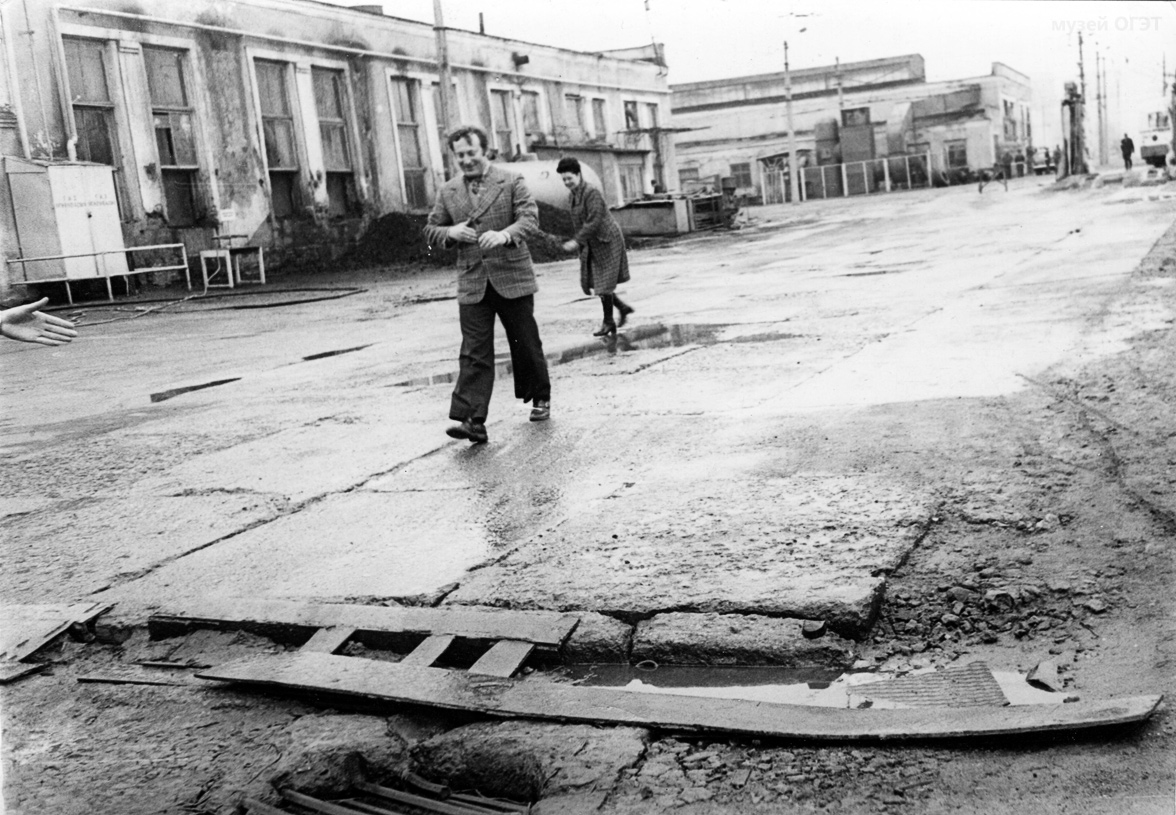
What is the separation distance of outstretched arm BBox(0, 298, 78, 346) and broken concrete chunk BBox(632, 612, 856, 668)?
1921 mm

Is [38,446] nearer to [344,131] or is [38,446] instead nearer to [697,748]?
[697,748]

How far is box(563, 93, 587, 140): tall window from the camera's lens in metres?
39.1

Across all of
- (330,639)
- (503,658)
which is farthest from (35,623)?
(503,658)

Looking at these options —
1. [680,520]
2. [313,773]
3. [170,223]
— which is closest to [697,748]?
[313,773]

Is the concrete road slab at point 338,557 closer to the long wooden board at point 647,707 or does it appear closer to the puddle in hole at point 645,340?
the long wooden board at point 647,707

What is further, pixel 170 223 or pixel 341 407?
pixel 170 223

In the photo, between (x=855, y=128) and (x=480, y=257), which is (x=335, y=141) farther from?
(x=855, y=128)

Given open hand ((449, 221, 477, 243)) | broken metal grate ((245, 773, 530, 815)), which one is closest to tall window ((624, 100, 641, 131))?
open hand ((449, 221, 477, 243))

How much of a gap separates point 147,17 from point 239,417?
18213mm

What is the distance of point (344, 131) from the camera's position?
29.5 metres

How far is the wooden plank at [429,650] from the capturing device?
3555mm

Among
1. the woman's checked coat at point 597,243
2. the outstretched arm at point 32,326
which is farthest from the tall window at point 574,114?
the outstretched arm at point 32,326

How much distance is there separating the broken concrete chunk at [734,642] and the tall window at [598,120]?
1527 inches

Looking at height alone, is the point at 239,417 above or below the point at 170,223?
below
